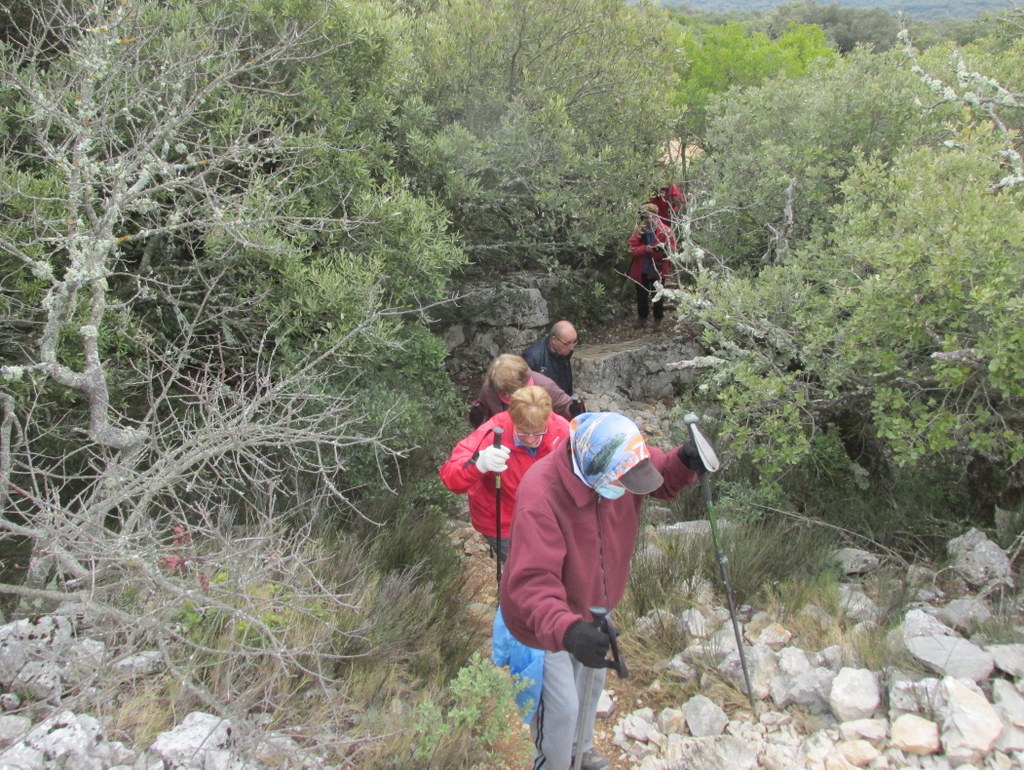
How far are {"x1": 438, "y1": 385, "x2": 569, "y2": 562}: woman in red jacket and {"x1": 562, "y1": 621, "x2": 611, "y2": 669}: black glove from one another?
1.28 meters

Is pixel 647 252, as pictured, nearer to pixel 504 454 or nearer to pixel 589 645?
pixel 504 454

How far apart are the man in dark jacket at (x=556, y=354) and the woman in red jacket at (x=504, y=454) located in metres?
1.99

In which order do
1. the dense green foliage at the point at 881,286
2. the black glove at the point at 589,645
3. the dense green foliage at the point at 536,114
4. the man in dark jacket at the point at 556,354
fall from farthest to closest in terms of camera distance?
1. the dense green foliage at the point at 536,114
2. the man in dark jacket at the point at 556,354
3. the dense green foliage at the point at 881,286
4. the black glove at the point at 589,645

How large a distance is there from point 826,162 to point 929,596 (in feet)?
15.0

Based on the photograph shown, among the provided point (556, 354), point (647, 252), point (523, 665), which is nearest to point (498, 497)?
point (523, 665)

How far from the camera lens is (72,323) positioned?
4.30 meters

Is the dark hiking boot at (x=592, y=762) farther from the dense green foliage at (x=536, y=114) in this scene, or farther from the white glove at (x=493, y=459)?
the dense green foliage at (x=536, y=114)

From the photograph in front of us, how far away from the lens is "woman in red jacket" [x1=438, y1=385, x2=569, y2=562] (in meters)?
3.59

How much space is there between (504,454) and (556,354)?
250cm

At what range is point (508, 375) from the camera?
4379 mm

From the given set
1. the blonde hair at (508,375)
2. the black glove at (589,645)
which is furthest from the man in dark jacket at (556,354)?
the black glove at (589,645)

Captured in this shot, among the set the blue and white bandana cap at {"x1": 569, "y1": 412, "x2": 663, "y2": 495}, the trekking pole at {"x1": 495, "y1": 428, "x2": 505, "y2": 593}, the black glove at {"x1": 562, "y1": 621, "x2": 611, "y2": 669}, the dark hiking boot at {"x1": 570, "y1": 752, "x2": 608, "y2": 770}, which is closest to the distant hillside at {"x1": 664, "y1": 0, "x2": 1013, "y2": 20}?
the trekking pole at {"x1": 495, "y1": 428, "x2": 505, "y2": 593}

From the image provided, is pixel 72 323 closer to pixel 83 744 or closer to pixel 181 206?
pixel 181 206

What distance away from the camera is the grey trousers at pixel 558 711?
293cm
